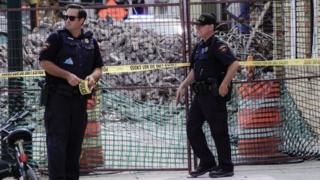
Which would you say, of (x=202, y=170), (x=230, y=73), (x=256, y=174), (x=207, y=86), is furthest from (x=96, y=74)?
(x=256, y=174)

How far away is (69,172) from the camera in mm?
6633

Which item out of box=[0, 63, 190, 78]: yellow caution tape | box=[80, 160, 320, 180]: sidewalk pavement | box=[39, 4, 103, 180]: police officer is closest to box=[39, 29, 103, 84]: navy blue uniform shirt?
box=[39, 4, 103, 180]: police officer

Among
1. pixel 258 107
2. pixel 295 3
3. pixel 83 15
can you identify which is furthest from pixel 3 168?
pixel 295 3

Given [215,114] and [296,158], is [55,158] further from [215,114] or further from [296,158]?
[296,158]

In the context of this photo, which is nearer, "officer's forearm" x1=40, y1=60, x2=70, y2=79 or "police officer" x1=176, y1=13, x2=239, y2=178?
"officer's forearm" x1=40, y1=60, x2=70, y2=79

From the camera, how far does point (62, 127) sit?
6410mm

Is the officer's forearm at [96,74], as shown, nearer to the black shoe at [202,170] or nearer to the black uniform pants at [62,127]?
the black uniform pants at [62,127]

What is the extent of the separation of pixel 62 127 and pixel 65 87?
14.9 inches

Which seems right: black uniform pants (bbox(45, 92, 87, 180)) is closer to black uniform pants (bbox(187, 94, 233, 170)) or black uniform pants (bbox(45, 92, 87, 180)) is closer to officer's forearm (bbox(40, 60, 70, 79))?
officer's forearm (bbox(40, 60, 70, 79))

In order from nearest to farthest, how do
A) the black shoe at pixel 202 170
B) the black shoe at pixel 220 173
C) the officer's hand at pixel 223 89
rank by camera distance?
1. the officer's hand at pixel 223 89
2. the black shoe at pixel 220 173
3. the black shoe at pixel 202 170

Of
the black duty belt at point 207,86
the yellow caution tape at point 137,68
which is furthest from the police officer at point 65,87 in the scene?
the yellow caution tape at point 137,68

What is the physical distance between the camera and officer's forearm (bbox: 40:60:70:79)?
634 cm

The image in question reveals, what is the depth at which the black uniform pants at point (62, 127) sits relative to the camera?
252 inches

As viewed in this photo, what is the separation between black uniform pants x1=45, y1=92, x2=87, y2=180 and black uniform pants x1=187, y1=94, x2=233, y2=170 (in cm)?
163
